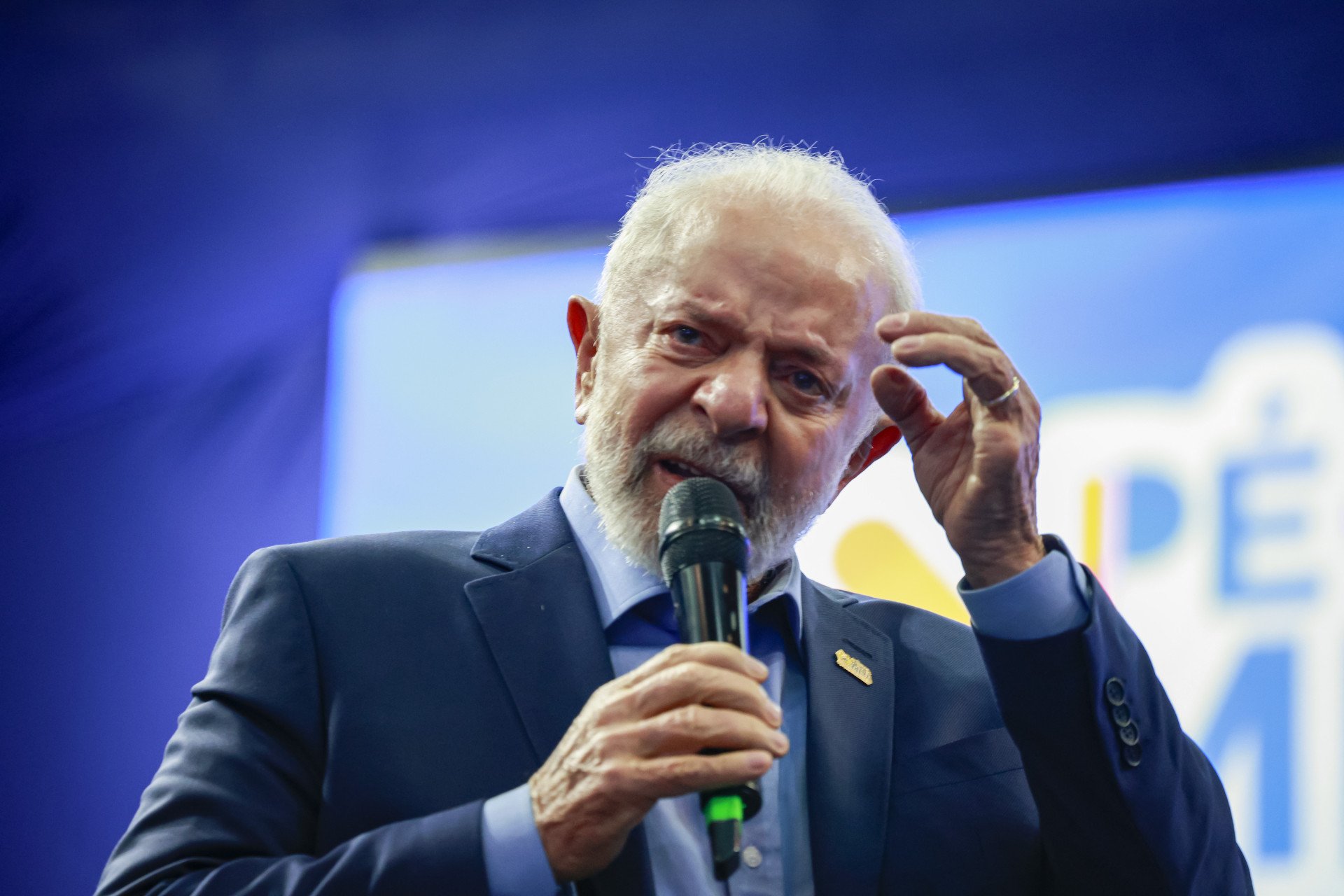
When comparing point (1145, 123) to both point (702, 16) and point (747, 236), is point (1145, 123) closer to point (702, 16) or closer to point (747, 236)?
point (702, 16)

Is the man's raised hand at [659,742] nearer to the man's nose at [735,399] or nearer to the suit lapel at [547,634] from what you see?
the suit lapel at [547,634]

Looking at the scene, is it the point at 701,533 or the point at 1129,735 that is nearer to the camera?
the point at 701,533

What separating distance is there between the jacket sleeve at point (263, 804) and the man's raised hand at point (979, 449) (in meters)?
0.80

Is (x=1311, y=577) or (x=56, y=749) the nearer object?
(x=1311, y=577)

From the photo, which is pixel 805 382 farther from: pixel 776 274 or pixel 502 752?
pixel 502 752

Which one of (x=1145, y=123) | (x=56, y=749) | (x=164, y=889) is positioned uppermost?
(x=1145, y=123)

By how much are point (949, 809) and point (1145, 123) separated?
7.18ft

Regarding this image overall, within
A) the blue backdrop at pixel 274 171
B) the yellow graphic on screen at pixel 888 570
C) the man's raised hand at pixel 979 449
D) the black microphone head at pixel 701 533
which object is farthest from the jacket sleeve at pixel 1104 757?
the blue backdrop at pixel 274 171

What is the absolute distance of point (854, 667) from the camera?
6.94 feet

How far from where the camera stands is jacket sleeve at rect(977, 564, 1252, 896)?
1.76m

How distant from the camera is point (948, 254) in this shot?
3443 mm

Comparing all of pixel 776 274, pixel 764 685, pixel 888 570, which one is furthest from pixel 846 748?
pixel 888 570

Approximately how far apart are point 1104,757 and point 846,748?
391 mm

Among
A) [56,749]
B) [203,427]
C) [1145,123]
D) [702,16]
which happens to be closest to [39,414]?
[203,427]
